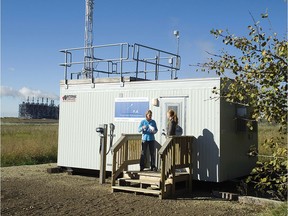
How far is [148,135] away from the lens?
33.9 feet

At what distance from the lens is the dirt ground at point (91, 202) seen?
7.77 metres

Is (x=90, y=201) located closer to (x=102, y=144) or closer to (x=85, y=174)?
(x=102, y=144)

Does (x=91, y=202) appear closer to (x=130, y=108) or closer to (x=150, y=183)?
(x=150, y=183)

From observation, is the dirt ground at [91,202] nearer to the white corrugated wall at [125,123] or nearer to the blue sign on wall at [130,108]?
the white corrugated wall at [125,123]

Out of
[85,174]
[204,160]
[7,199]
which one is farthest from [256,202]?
[85,174]

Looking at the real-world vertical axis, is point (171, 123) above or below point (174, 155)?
above

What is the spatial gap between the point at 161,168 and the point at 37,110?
293 ft

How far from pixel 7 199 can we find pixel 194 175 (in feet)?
15.3

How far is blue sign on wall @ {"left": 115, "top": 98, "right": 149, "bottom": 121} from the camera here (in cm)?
1137

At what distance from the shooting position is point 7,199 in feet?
28.6

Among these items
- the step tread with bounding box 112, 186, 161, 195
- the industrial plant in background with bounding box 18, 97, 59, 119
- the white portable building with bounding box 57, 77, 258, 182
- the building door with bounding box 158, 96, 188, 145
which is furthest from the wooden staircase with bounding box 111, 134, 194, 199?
the industrial plant in background with bounding box 18, 97, 59, 119

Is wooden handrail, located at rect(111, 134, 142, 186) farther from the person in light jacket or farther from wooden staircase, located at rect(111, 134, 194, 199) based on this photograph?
the person in light jacket

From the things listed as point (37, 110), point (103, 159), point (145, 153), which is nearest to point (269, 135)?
point (145, 153)

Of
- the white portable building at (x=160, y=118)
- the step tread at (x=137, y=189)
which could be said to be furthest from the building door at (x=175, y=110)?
the step tread at (x=137, y=189)
